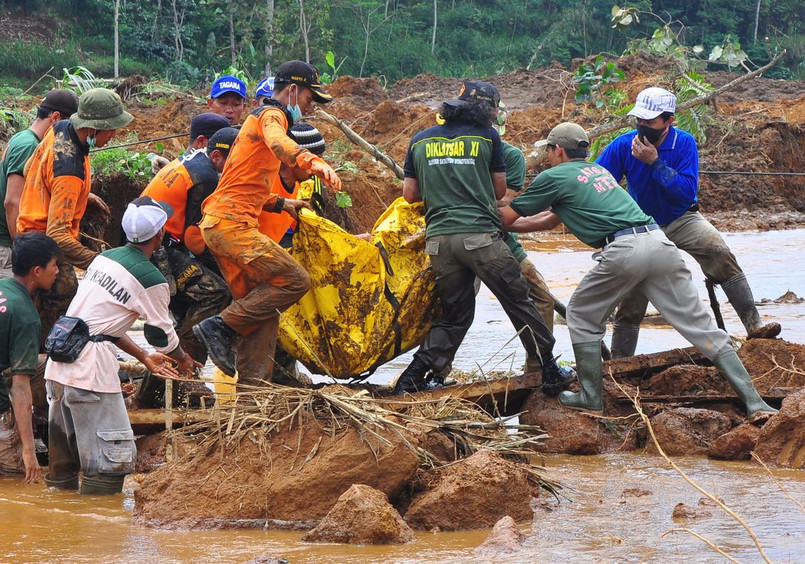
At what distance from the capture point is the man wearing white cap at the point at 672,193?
7.17 meters

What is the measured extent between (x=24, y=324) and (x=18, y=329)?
0.13 feet

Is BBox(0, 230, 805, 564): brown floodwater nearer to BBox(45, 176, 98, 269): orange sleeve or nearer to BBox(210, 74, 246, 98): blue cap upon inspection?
BBox(45, 176, 98, 269): orange sleeve

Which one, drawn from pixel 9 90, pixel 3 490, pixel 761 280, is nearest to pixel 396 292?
pixel 3 490

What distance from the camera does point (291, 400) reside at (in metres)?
5.43

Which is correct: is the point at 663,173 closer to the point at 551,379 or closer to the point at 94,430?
the point at 551,379

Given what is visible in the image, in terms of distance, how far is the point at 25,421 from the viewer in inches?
220

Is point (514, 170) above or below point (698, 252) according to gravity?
above

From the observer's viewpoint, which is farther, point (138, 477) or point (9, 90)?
point (9, 90)

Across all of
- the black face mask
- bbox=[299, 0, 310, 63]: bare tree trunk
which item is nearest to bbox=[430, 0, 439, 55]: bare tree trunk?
bbox=[299, 0, 310, 63]: bare tree trunk

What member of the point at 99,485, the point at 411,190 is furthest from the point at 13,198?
the point at 411,190

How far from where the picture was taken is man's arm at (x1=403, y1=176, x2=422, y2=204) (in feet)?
22.8

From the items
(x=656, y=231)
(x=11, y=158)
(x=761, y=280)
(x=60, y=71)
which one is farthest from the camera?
(x=60, y=71)

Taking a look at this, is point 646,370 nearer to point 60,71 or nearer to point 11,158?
point 11,158

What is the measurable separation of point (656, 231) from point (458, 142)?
1.30 metres
